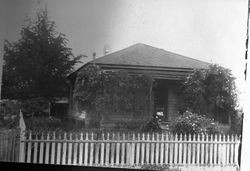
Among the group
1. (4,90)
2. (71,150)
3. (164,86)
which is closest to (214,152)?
(164,86)

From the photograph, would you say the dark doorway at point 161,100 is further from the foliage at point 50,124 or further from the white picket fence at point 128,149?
the foliage at point 50,124

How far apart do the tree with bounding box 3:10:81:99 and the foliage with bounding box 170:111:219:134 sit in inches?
64.2

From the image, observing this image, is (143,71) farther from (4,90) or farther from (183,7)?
(4,90)

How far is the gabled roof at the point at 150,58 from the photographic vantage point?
493 centimetres

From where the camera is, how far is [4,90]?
5293 millimetres

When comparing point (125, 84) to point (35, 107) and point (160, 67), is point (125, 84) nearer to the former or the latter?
point (160, 67)

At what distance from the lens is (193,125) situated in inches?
194

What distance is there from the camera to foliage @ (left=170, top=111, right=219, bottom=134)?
4.90 m

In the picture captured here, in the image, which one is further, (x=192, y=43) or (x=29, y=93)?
(x=29, y=93)

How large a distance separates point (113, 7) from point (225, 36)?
1.51 meters

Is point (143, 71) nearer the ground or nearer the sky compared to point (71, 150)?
Answer: nearer the sky

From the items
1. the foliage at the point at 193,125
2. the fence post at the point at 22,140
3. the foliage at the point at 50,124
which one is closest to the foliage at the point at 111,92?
the foliage at the point at 50,124

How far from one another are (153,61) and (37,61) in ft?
5.27

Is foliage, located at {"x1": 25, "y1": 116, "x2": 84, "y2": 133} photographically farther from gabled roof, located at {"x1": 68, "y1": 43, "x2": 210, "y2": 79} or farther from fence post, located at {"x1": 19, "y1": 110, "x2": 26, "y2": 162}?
gabled roof, located at {"x1": 68, "y1": 43, "x2": 210, "y2": 79}
